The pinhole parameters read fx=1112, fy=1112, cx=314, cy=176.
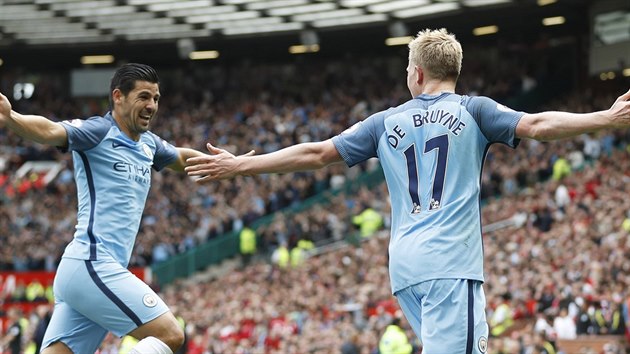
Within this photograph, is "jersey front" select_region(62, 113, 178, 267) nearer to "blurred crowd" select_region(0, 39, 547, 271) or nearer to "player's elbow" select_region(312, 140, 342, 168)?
"player's elbow" select_region(312, 140, 342, 168)

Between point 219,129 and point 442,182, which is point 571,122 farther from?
point 219,129

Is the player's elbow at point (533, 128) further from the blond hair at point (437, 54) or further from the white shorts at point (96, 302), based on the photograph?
the white shorts at point (96, 302)

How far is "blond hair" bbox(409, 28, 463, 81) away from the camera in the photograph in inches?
221

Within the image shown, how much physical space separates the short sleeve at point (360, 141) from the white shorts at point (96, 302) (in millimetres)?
1737

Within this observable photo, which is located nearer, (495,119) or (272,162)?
(495,119)

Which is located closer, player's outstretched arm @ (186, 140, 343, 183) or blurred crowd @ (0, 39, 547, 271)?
player's outstretched arm @ (186, 140, 343, 183)

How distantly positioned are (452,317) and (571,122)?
3.63 feet

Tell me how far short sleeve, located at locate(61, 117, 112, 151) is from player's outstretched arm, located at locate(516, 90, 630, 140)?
9.05 ft

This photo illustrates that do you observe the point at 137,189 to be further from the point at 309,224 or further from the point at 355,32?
the point at 355,32

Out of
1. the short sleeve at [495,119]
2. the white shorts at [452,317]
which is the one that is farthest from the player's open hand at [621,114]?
the white shorts at [452,317]

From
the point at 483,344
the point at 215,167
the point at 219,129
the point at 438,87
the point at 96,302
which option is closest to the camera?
the point at 483,344

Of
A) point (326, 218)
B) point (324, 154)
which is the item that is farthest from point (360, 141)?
point (326, 218)

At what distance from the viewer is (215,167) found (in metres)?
5.83

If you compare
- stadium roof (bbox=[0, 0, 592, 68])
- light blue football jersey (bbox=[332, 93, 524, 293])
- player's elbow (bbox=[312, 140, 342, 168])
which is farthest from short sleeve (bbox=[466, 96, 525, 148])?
stadium roof (bbox=[0, 0, 592, 68])
